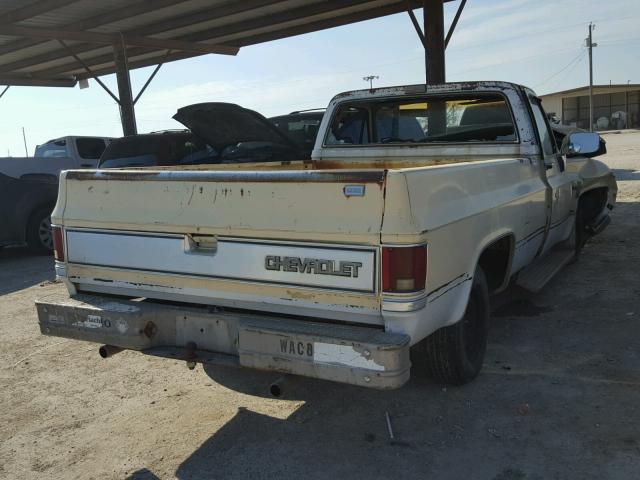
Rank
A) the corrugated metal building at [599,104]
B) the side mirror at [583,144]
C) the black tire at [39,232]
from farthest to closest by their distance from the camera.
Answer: the corrugated metal building at [599,104] < the black tire at [39,232] < the side mirror at [583,144]

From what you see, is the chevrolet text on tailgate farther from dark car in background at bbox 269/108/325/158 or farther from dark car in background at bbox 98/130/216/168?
dark car in background at bbox 98/130/216/168

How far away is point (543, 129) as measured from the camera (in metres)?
4.89

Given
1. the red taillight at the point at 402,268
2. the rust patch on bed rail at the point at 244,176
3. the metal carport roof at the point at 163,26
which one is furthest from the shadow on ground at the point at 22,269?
the red taillight at the point at 402,268

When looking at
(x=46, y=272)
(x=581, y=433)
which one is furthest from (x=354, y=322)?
(x=46, y=272)

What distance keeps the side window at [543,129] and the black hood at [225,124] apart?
3.03 metres

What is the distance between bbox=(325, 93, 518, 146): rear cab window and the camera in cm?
464

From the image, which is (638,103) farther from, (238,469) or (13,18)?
(238,469)

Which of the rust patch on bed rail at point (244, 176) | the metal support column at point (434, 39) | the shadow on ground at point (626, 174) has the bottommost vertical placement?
the shadow on ground at point (626, 174)

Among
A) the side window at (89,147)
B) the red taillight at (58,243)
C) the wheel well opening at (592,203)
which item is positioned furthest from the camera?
the side window at (89,147)

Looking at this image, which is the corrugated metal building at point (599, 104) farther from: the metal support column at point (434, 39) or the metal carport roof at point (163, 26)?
the metal support column at point (434, 39)

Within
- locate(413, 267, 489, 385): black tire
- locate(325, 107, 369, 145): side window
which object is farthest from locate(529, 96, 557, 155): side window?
locate(413, 267, 489, 385): black tire

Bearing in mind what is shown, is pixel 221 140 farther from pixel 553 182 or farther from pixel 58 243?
pixel 553 182

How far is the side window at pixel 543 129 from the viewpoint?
4750 mm

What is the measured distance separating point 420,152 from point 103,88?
13513 mm
